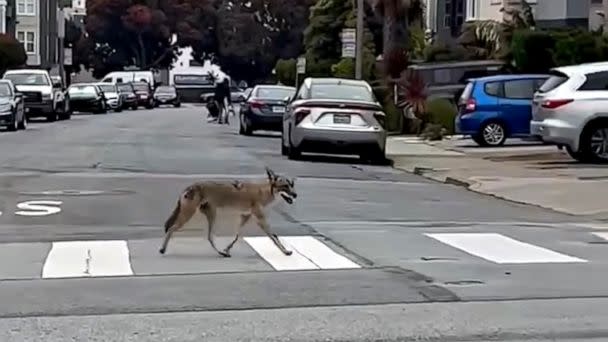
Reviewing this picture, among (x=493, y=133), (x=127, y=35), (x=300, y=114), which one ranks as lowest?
(x=493, y=133)

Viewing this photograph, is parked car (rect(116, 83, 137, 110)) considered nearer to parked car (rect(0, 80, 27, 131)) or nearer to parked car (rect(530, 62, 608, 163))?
parked car (rect(0, 80, 27, 131))

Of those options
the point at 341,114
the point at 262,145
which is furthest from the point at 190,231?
the point at 262,145

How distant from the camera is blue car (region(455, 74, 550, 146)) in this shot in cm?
2898

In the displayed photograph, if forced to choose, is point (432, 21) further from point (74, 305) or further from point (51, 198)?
point (74, 305)

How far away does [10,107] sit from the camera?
36.8 m

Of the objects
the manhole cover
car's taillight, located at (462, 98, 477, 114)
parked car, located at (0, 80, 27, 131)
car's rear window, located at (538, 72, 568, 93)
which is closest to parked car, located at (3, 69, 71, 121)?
parked car, located at (0, 80, 27, 131)

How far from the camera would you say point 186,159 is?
974 inches

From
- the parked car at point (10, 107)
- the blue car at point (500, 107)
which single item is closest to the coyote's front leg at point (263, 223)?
the blue car at point (500, 107)

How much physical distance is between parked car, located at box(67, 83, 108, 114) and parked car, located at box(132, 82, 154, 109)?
14.9 m

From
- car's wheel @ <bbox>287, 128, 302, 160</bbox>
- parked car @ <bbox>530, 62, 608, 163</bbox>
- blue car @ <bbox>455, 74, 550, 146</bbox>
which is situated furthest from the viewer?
blue car @ <bbox>455, 74, 550, 146</bbox>

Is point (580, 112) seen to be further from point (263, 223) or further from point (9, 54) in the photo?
point (9, 54)

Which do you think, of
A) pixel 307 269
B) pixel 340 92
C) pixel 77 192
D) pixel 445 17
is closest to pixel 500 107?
pixel 340 92

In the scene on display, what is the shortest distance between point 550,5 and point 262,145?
15.1 metres

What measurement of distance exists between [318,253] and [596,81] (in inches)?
472
